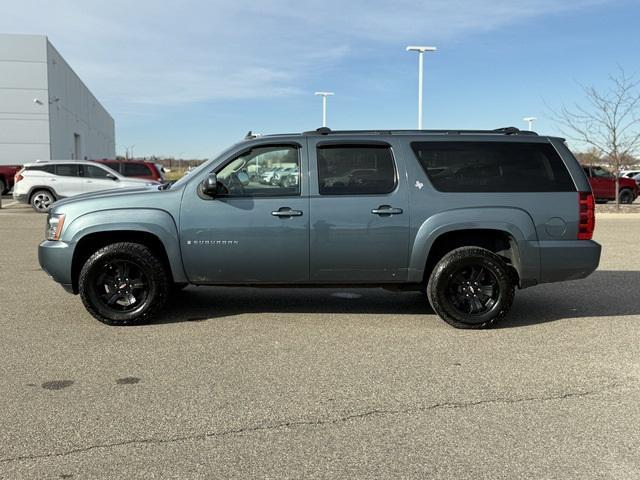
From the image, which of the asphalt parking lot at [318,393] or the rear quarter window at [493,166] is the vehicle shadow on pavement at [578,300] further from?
the rear quarter window at [493,166]

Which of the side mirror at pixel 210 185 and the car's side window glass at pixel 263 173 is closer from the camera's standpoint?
the side mirror at pixel 210 185

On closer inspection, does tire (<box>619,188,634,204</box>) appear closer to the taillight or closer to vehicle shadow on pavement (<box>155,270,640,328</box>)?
vehicle shadow on pavement (<box>155,270,640,328</box>)

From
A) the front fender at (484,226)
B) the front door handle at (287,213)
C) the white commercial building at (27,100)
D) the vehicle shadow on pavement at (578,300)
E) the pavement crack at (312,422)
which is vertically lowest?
the pavement crack at (312,422)

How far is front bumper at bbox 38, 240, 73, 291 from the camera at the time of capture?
560 centimetres

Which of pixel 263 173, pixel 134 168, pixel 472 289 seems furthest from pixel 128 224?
pixel 134 168

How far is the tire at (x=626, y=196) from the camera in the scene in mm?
24516

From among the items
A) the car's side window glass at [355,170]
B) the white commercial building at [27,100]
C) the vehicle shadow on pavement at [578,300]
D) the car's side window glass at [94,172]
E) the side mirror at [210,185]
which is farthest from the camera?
the white commercial building at [27,100]

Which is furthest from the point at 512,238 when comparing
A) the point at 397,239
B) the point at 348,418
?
the point at 348,418

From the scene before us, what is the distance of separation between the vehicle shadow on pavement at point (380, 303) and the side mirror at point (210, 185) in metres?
1.34

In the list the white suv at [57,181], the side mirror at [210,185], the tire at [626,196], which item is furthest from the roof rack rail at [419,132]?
the tire at [626,196]

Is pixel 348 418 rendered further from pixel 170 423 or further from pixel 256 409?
pixel 170 423

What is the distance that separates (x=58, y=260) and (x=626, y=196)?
2468 centimetres

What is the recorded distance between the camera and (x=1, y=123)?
1564 inches

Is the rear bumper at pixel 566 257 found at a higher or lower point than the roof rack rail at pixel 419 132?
lower
